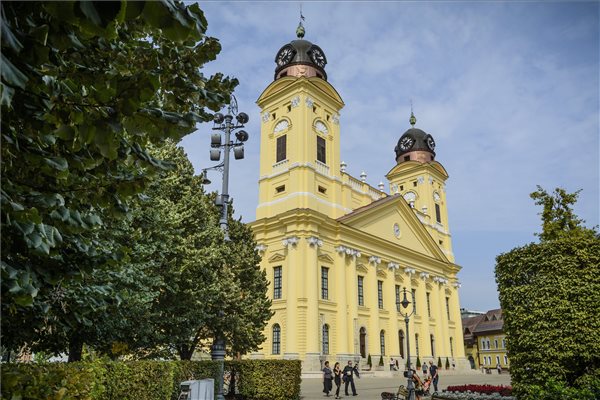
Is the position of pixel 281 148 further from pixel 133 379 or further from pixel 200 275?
pixel 133 379

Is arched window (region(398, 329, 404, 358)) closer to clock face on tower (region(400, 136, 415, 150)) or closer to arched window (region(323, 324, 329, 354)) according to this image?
arched window (region(323, 324, 329, 354))

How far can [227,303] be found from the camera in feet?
54.1

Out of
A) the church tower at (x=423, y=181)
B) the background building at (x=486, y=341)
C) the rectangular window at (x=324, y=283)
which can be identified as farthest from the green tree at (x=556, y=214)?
the background building at (x=486, y=341)

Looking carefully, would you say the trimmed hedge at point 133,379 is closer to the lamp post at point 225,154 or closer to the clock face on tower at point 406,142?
the lamp post at point 225,154

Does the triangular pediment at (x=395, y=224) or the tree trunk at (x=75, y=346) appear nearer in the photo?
the tree trunk at (x=75, y=346)

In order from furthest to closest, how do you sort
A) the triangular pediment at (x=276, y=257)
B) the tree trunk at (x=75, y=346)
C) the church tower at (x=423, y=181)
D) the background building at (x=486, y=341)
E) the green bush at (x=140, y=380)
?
the background building at (x=486, y=341)
the church tower at (x=423, y=181)
the triangular pediment at (x=276, y=257)
the tree trunk at (x=75, y=346)
the green bush at (x=140, y=380)

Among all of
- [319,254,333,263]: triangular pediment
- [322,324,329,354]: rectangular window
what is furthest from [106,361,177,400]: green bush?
[319,254,333,263]: triangular pediment

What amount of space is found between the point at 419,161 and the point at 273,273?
2690cm

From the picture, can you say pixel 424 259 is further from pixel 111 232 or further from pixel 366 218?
pixel 111 232

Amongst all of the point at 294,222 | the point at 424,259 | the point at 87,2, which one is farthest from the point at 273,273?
the point at 87,2

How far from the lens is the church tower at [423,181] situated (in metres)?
55.1

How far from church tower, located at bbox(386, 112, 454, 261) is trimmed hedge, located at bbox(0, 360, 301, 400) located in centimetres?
3967

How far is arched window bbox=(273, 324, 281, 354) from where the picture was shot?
3566 cm

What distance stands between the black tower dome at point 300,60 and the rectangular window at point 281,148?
574cm
